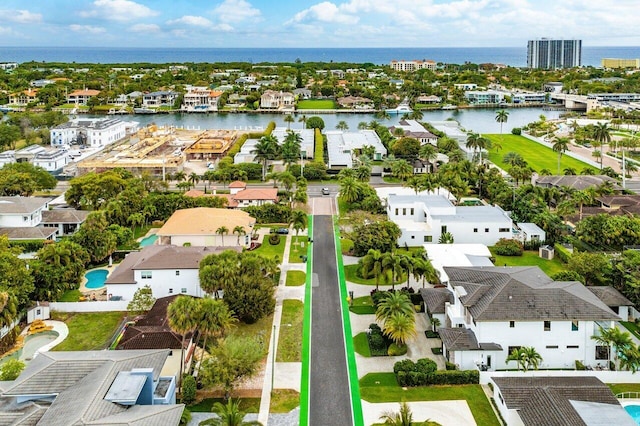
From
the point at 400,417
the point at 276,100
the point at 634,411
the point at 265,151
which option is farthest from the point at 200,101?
the point at 634,411

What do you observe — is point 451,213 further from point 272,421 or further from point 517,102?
point 517,102

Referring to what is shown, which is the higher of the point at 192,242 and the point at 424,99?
the point at 424,99

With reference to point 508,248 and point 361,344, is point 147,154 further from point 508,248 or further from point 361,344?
point 361,344

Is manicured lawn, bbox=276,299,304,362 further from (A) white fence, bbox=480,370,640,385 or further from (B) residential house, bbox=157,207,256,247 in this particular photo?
(B) residential house, bbox=157,207,256,247

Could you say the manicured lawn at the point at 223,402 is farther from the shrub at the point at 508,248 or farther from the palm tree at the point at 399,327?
the shrub at the point at 508,248

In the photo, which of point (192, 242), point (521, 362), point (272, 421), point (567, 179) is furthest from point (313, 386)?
point (567, 179)

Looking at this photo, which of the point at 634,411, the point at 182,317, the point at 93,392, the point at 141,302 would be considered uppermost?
the point at 182,317
